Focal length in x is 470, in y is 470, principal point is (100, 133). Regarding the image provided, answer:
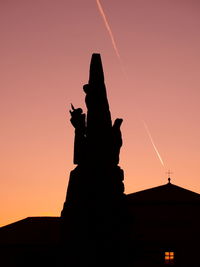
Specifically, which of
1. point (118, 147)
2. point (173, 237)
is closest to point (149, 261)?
point (173, 237)

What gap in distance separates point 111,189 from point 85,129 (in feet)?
6.93

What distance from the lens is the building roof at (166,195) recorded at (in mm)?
38969

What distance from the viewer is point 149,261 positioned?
35594mm

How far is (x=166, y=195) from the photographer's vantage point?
39656 millimetres

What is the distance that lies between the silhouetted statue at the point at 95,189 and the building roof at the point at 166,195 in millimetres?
26011

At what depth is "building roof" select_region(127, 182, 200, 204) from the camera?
39.0m

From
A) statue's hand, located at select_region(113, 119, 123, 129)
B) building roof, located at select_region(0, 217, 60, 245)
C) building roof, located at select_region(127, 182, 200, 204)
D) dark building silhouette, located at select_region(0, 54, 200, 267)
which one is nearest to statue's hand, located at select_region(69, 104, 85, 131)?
dark building silhouette, located at select_region(0, 54, 200, 267)

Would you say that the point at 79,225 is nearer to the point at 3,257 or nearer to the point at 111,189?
the point at 111,189

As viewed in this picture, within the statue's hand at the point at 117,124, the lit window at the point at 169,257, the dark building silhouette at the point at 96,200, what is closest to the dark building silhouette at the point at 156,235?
the lit window at the point at 169,257

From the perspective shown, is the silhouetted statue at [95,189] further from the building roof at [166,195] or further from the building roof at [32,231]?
the building roof at [32,231]

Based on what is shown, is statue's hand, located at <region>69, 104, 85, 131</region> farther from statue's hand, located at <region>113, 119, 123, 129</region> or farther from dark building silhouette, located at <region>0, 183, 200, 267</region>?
dark building silhouette, located at <region>0, 183, 200, 267</region>

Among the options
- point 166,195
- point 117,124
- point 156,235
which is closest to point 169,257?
point 156,235

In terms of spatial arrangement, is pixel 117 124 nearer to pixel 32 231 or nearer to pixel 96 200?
pixel 96 200

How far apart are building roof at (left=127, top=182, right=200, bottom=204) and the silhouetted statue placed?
85.3ft
